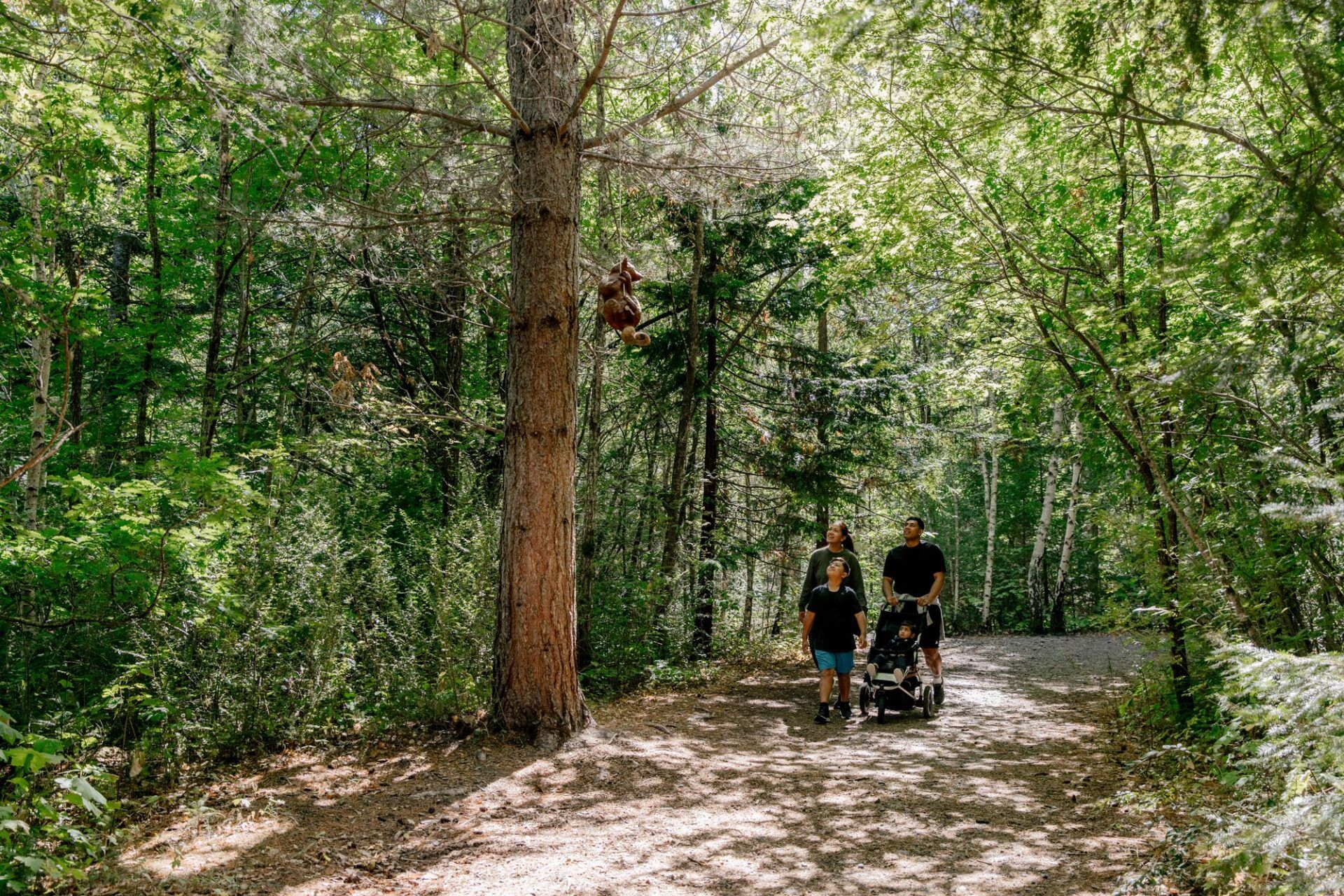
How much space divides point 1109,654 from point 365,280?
14314 millimetres

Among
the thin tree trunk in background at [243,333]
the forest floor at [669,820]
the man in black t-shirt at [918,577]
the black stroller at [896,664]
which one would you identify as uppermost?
the thin tree trunk in background at [243,333]

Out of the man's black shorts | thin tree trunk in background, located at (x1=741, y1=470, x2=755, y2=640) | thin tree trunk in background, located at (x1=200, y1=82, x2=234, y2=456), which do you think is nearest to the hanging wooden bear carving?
the man's black shorts

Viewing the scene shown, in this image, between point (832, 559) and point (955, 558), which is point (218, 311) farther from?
point (955, 558)

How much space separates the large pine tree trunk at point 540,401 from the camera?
6441 millimetres

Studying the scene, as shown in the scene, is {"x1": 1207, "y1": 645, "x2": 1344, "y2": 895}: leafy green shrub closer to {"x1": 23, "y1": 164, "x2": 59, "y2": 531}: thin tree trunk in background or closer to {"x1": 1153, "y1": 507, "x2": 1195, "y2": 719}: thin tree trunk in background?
{"x1": 1153, "y1": 507, "x2": 1195, "y2": 719}: thin tree trunk in background

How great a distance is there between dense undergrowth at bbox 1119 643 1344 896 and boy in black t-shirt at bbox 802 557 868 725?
9.38 ft

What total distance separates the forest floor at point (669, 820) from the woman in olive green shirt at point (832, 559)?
1646 mm

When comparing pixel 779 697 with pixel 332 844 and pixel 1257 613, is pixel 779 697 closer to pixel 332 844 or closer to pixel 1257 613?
pixel 1257 613

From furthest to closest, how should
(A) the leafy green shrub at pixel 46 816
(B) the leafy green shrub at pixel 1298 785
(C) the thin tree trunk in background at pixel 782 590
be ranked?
(C) the thin tree trunk in background at pixel 782 590 < (A) the leafy green shrub at pixel 46 816 < (B) the leafy green shrub at pixel 1298 785

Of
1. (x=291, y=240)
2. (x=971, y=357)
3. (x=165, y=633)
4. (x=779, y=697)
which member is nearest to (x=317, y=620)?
(x=165, y=633)

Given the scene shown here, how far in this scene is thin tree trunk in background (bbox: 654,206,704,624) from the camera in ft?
39.8

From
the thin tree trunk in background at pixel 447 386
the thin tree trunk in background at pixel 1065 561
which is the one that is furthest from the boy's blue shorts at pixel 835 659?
the thin tree trunk in background at pixel 1065 561

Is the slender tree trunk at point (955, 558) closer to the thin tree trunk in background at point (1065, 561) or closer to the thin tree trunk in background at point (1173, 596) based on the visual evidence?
the thin tree trunk in background at point (1065, 561)

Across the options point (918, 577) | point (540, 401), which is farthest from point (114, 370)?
point (918, 577)
